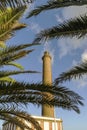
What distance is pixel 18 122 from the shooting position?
33.2 feet

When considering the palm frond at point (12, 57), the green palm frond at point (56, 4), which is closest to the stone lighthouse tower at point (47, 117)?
the palm frond at point (12, 57)

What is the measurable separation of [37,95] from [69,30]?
2.17 meters

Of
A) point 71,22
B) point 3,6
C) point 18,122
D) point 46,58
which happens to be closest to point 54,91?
point 71,22

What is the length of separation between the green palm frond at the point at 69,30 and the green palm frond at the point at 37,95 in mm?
1347

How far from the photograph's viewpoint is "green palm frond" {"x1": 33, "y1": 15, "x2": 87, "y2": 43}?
7695 millimetres

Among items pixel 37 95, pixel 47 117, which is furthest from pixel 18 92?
pixel 47 117

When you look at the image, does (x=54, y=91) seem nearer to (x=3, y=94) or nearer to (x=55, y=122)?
(x=3, y=94)

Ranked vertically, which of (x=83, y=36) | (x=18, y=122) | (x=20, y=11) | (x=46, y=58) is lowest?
→ (x=18, y=122)

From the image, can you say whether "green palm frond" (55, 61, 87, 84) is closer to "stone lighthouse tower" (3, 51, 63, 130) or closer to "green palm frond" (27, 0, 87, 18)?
"green palm frond" (27, 0, 87, 18)

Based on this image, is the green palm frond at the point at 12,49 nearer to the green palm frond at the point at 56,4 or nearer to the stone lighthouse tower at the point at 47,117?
the green palm frond at the point at 56,4

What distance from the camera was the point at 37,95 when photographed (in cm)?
863

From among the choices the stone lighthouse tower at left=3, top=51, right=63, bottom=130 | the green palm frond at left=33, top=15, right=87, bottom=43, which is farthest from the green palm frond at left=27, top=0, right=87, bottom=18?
the stone lighthouse tower at left=3, top=51, right=63, bottom=130

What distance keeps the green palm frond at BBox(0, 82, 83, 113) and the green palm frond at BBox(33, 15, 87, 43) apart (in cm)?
135

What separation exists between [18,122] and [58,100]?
2.29 meters
